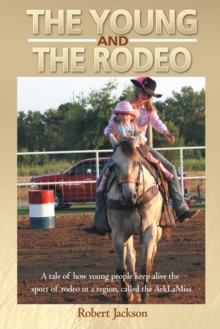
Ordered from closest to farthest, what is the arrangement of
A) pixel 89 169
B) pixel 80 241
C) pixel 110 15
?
1. pixel 110 15
2. pixel 80 241
3. pixel 89 169

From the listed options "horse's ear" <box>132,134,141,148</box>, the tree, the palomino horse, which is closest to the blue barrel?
the tree

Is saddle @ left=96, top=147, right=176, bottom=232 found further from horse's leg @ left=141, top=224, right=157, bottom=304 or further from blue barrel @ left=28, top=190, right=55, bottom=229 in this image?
blue barrel @ left=28, top=190, right=55, bottom=229

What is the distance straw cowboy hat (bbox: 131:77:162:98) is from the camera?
7984 millimetres

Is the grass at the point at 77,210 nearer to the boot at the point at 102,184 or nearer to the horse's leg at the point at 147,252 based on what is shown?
the boot at the point at 102,184

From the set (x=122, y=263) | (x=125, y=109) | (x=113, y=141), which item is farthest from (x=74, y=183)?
(x=113, y=141)

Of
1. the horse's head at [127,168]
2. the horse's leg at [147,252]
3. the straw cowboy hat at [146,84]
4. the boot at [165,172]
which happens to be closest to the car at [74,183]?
the boot at [165,172]

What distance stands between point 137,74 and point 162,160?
155 cm

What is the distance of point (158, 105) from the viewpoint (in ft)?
58.9

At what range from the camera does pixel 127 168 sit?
24.1 ft

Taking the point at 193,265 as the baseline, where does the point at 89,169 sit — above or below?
above

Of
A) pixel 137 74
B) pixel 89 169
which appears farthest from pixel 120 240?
pixel 89 169

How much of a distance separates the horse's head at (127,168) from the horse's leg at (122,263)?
812 millimetres

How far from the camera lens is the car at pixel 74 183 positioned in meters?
17.3

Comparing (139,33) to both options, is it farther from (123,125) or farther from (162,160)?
(162,160)
